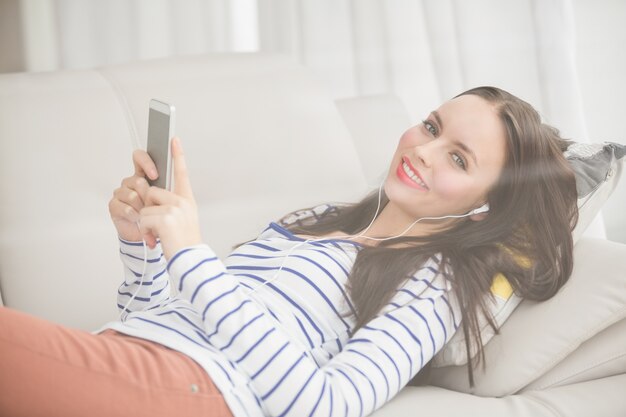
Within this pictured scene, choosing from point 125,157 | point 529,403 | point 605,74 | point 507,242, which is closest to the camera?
point 529,403

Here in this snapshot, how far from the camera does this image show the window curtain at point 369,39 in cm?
178

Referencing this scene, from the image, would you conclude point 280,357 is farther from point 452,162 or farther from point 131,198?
point 452,162

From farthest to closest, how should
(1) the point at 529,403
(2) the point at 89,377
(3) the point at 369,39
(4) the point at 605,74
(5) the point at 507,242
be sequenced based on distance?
(3) the point at 369,39
(4) the point at 605,74
(5) the point at 507,242
(1) the point at 529,403
(2) the point at 89,377

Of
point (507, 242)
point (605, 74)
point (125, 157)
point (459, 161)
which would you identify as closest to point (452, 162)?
point (459, 161)

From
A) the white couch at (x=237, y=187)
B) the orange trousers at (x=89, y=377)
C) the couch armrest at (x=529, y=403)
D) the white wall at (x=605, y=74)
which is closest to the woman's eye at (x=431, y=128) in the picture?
the white couch at (x=237, y=187)

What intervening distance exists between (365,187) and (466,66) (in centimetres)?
43

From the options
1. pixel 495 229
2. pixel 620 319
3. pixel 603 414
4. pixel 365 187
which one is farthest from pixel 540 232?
pixel 365 187

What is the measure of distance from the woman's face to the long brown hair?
20mm

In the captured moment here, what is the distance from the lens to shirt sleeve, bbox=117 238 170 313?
1.21m

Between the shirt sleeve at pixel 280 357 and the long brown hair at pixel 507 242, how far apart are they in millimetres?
96

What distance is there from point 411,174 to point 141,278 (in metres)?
0.43

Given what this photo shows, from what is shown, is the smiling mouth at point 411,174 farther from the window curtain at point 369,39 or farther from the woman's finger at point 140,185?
the window curtain at point 369,39

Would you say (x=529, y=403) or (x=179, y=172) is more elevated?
(x=179, y=172)

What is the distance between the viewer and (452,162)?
1221mm
